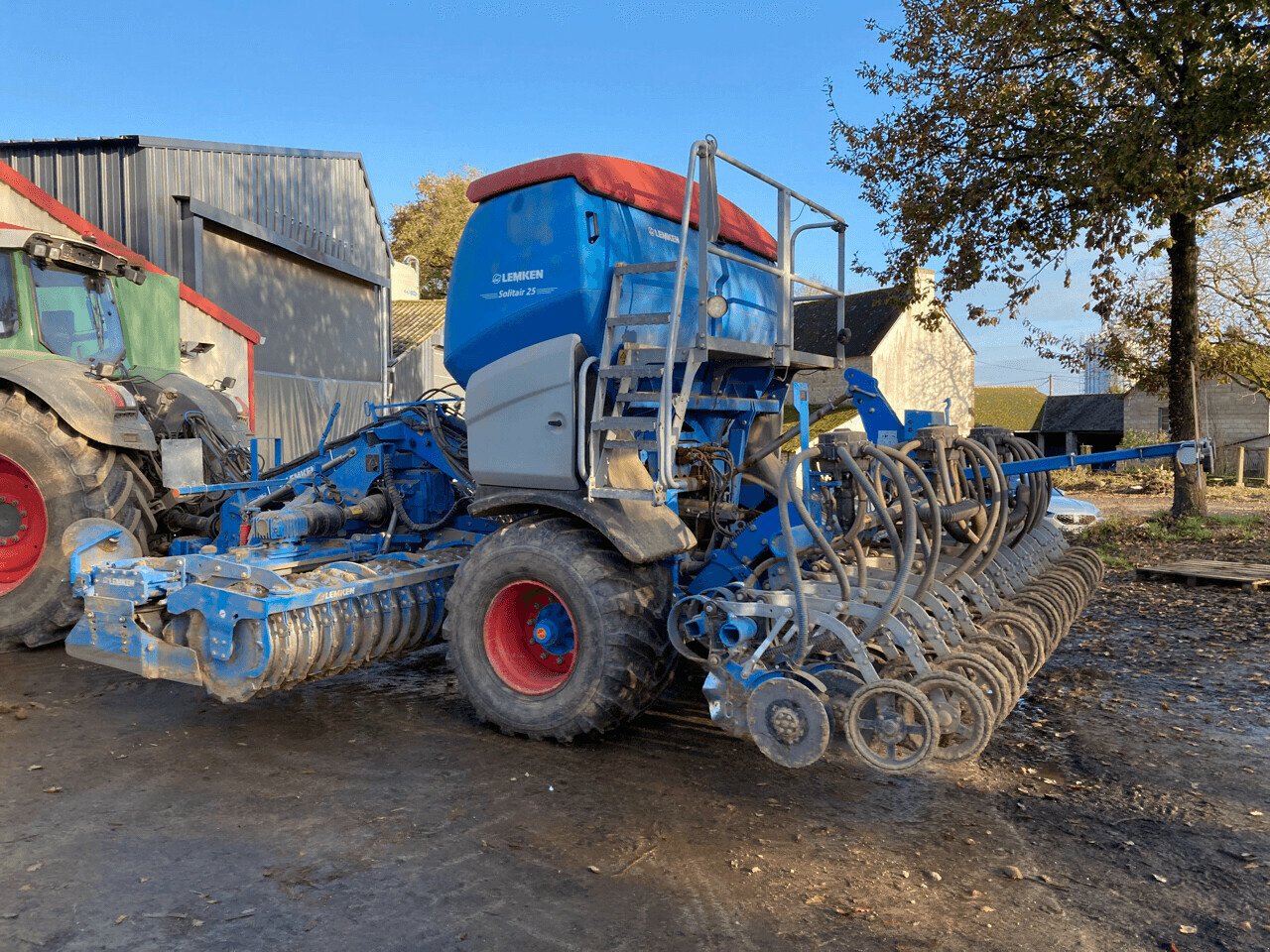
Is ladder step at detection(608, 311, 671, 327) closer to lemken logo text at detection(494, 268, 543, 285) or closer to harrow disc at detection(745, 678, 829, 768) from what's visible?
lemken logo text at detection(494, 268, 543, 285)

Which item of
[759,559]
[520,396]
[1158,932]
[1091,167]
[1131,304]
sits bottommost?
[1158,932]

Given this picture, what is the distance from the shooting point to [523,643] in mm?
4992

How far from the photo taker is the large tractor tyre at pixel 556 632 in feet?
14.6

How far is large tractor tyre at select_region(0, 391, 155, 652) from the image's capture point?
5.96 meters

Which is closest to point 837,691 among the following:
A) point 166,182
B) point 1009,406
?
point 166,182

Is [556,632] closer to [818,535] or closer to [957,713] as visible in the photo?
[818,535]

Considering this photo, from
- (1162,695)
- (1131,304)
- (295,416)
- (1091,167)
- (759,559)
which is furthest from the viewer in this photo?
(295,416)

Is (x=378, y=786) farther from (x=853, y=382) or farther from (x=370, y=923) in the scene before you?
(x=853, y=382)

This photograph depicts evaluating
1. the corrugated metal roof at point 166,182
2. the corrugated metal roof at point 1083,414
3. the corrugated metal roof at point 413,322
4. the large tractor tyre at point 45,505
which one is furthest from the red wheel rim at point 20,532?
the corrugated metal roof at point 1083,414

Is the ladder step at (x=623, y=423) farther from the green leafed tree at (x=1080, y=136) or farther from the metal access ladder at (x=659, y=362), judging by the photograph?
the green leafed tree at (x=1080, y=136)

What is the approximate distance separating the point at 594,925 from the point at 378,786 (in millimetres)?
1498

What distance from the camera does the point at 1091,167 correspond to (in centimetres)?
1023

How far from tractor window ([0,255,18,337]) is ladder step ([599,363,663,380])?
188 inches

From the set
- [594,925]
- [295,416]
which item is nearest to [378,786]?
[594,925]
